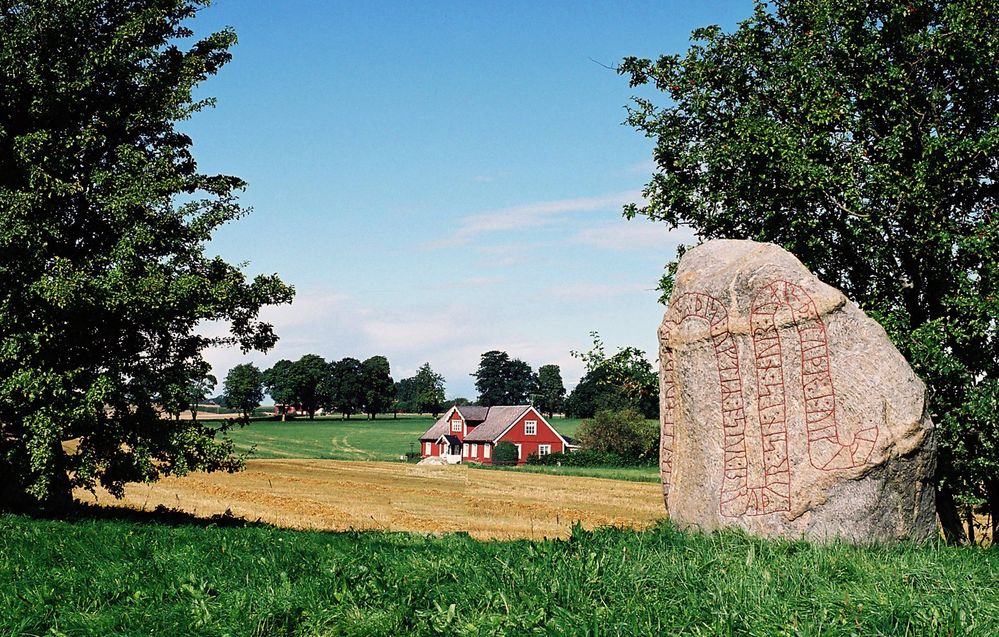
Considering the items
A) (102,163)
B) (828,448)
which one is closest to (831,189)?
(828,448)

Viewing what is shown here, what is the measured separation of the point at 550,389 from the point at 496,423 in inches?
2721

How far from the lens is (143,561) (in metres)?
9.69

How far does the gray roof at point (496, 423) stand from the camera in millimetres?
74250

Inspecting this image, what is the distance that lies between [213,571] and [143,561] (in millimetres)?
1448

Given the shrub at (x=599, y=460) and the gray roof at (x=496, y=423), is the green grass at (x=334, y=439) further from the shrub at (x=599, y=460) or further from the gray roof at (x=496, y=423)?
the shrub at (x=599, y=460)

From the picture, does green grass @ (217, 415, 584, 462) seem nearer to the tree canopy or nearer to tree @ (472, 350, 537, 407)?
the tree canopy

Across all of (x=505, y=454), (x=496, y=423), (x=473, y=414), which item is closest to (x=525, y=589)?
(x=505, y=454)

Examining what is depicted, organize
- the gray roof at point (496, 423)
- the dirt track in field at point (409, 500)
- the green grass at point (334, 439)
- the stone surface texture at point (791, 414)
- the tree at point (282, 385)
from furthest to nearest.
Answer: the tree at point (282, 385) → the gray roof at point (496, 423) → the green grass at point (334, 439) → the dirt track in field at point (409, 500) → the stone surface texture at point (791, 414)

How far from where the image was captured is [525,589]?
726 centimetres

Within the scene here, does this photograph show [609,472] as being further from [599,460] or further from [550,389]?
[550,389]

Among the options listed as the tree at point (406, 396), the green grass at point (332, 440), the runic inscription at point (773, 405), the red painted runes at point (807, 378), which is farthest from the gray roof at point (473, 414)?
the red painted runes at point (807, 378)

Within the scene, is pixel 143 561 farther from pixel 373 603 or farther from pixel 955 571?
pixel 955 571

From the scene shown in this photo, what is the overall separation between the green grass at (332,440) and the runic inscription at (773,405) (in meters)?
49.8

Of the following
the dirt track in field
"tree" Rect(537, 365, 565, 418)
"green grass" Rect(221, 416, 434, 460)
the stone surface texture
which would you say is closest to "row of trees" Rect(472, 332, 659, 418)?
"tree" Rect(537, 365, 565, 418)
